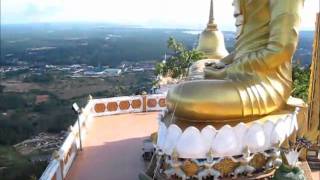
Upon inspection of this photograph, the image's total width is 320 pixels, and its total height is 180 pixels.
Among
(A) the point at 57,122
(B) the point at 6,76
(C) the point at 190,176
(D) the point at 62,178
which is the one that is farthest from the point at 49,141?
(B) the point at 6,76

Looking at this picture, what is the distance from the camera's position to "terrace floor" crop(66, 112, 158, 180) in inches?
293

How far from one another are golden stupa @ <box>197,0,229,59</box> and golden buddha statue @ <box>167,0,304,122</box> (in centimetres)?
452

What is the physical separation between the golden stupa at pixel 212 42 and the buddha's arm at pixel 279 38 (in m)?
5.07

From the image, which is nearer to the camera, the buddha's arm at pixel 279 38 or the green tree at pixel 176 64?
the buddha's arm at pixel 279 38

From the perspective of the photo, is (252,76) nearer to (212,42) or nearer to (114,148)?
(114,148)

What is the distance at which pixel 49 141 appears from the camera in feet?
86.8

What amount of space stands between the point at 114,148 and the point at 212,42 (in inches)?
157

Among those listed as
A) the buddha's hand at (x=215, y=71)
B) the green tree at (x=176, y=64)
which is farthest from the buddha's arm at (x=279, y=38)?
the green tree at (x=176, y=64)

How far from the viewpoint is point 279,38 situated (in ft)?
20.0

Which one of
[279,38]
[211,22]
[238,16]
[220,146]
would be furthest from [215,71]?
[211,22]

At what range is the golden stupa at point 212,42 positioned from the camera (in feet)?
37.2

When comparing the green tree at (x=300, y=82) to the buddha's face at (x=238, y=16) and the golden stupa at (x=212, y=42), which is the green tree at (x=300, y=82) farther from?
the buddha's face at (x=238, y=16)

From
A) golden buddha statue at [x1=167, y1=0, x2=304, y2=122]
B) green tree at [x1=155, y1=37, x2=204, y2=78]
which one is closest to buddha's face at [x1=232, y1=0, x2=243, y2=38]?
golden buddha statue at [x1=167, y1=0, x2=304, y2=122]

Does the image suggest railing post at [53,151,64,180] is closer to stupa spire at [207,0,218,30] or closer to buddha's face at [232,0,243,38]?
buddha's face at [232,0,243,38]
